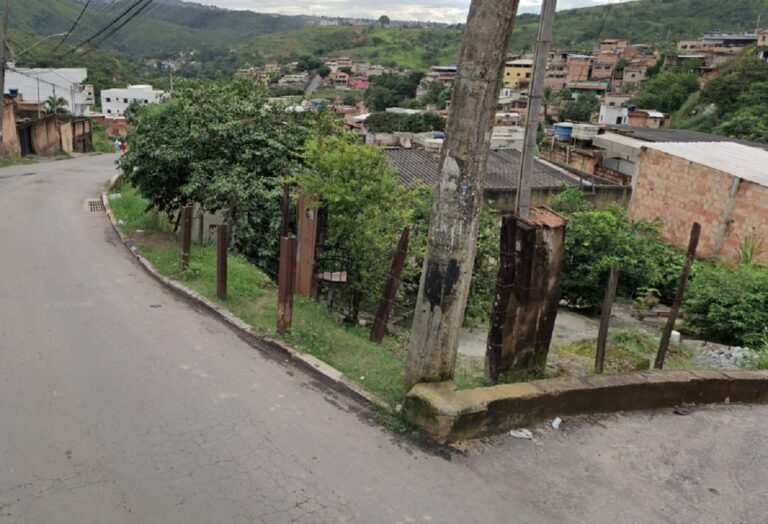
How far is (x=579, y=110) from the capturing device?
209 feet

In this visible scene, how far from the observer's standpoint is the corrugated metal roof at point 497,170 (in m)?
20.1

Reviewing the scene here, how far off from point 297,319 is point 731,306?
27.4 ft

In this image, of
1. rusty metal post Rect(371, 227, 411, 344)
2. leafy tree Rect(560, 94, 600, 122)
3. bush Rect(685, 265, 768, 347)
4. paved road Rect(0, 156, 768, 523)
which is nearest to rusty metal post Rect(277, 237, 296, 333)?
paved road Rect(0, 156, 768, 523)

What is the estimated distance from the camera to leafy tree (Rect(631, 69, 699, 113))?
6019 centimetres

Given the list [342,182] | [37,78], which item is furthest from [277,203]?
[37,78]

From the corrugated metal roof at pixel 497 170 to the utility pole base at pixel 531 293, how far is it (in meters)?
13.0

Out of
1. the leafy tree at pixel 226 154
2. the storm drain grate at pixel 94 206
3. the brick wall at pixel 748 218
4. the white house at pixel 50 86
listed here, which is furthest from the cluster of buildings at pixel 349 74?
the leafy tree at pixel 226 154

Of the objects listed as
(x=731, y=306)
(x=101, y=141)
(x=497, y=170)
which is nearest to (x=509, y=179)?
(x=497, y=170)

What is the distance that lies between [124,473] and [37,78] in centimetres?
7071

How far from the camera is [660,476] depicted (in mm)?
4586

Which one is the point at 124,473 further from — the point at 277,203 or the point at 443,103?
the point at 443,103

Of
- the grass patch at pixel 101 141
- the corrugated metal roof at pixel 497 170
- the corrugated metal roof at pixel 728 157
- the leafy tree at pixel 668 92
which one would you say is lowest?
the grass patch at pixel 101 141

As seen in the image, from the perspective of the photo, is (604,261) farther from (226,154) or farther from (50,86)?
(50,86)

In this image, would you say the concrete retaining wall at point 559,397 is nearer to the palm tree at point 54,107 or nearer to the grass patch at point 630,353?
the grass patch at point 630,353
